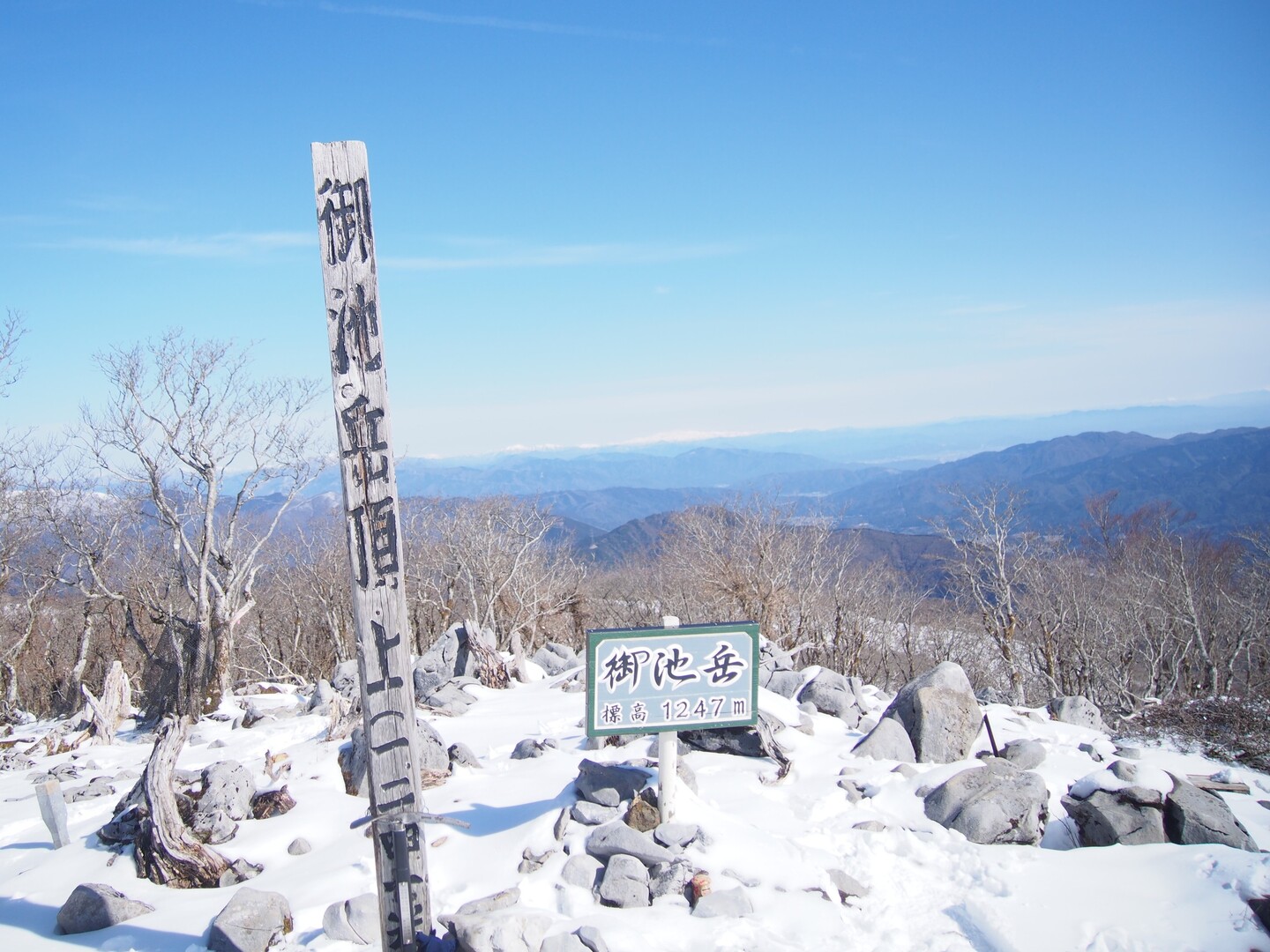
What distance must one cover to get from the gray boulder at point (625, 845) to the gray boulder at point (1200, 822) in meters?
4.53

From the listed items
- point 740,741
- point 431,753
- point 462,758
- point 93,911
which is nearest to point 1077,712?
point 740,741

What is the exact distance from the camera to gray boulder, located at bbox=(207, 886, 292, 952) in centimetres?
517

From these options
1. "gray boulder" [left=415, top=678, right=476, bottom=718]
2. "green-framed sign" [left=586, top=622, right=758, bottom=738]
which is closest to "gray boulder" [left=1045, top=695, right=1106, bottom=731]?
"green-framed sign" [left=586, top=622, right=758, bottom=738]

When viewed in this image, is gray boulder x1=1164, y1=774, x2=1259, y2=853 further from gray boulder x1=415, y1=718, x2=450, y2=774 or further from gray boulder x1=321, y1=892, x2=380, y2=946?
gray boulder x1=415, y1=718, x2=450, y2=774

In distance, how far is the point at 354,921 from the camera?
5.38 meters

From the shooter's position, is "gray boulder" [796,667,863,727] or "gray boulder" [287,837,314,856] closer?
"gray boulder" [287,837,314,856]

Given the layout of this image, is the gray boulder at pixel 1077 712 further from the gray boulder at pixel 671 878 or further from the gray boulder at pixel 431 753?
the gray boulder at pixel 431 753

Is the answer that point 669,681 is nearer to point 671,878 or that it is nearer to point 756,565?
point 671,878

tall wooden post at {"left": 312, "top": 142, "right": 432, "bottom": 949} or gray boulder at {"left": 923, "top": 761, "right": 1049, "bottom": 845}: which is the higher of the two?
tall wooden post at {"left": 312, "top": 142, "right": 432, "bottom": 949}

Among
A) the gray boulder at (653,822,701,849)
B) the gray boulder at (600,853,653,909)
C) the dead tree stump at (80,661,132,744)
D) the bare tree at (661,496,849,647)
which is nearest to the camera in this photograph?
the gray boulder at (600,853,653,909)

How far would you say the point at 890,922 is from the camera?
5.47 meters

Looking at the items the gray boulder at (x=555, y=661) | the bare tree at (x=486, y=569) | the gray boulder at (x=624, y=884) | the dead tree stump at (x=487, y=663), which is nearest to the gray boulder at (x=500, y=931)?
the gray boulder at (x=624, y=884)

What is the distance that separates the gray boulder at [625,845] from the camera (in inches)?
232

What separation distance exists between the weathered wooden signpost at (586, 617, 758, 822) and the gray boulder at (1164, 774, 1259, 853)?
3.86 metres
